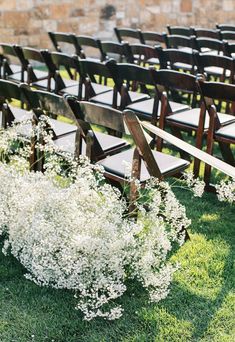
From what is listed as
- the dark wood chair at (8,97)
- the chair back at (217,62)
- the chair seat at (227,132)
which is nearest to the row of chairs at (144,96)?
the chair seat at (227,132)

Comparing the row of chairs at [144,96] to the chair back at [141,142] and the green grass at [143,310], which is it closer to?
the chair back at [141,142]

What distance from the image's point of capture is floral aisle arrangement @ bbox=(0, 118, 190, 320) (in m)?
3.43

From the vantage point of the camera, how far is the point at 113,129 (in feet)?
13.8

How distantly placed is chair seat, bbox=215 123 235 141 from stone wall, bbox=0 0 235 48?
23.7 ft

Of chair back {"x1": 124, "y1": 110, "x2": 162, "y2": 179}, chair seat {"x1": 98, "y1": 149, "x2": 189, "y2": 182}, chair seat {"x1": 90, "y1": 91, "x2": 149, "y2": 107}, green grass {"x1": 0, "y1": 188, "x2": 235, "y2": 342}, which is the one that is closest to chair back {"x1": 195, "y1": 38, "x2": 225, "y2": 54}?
chair seat {"x1": 90, "y1": 91, "x2": 149, "y2": 107}

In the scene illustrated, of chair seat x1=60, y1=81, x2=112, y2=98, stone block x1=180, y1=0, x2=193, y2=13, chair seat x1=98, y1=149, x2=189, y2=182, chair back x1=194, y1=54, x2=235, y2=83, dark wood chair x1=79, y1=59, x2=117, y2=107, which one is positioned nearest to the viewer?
chair seat x1=98, y1=149, x2=189, y2=182

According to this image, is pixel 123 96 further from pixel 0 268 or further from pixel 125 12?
pixel 125 12

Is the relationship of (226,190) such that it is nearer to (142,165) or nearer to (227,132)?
(142,165)

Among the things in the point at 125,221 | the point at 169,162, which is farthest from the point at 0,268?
the point at 169,162

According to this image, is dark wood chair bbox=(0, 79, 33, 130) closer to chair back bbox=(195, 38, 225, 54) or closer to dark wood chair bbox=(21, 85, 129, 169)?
dark wood chair bbox=(21, 85, 129, 169)

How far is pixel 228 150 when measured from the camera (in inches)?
206

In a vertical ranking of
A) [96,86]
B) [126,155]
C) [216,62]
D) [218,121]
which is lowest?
[96,86]

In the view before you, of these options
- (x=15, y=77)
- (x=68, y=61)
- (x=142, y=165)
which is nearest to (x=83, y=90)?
(x=68, y=61)

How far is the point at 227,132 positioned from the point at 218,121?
12 centimetres
